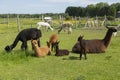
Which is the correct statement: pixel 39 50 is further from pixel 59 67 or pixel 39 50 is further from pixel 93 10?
pixel 93 10

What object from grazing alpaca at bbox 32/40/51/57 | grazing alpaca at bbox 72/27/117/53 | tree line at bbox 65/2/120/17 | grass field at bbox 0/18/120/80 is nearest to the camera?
grass field at bbox 0/18/120/80

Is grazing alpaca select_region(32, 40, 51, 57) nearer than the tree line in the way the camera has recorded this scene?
Yes

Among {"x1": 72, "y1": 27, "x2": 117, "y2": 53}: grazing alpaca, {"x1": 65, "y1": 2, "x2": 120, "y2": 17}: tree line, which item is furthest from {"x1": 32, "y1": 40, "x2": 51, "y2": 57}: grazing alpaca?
{"x1": 65, "y1": 2, "x2": 120, "y2": 17}: tree line

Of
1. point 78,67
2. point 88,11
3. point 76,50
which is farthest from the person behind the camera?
point 88,11

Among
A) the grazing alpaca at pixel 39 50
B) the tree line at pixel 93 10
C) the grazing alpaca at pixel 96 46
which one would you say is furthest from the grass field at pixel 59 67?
the tree line at pixel 93 10

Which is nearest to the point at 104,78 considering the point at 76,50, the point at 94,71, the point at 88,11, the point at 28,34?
the point at 94,71

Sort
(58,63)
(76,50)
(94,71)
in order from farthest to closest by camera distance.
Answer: (76,50), (58,63), (94,71)

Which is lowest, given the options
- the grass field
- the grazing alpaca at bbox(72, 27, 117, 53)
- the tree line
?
the tree line

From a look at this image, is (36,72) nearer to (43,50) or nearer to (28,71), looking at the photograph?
(28,71)

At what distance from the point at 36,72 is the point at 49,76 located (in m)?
0.74

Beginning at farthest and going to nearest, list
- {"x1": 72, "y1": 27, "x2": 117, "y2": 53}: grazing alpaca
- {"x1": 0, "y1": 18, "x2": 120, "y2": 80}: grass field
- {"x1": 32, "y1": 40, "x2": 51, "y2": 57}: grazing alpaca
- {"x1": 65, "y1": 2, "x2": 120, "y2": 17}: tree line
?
{"x1": 65, "y1": 2, "x2": 120, "y2": 17}: tree line < {"x1": 72, "y1": 27, "x2": 117, "y2": 53}: grazing alpaca < {"x1": 32, "y1": 40, "x2": 51, "y2": 57}: grazing alpaca < {"x1": 0, "y1": 18, "x2": 120, "y2": 80}: grass field

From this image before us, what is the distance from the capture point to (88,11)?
9625 cm

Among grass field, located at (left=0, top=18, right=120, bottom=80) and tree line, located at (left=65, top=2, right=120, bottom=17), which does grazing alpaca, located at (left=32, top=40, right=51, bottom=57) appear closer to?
grass field, located at (left=0, top=18, right=120, bottom=80)

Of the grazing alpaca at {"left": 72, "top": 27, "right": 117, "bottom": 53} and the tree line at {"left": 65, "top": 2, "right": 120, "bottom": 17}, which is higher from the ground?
the grazing alpaca at {"left": 72, "top": 27, "right": 117, "bottom": 53}
